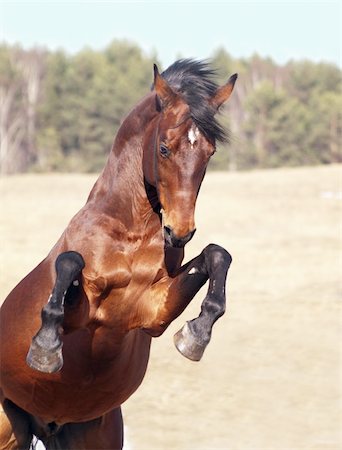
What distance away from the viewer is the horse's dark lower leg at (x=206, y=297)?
3926 mm

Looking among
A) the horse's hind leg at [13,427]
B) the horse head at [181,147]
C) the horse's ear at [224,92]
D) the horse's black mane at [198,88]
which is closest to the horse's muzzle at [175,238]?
the horse head at [181,147]

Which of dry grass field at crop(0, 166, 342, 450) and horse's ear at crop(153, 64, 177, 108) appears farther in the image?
dry grass field at crop(0, 166, 342, 450)

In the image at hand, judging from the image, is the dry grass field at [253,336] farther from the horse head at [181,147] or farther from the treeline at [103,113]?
the treeline at [103,113]

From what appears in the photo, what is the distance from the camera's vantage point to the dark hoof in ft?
12.4

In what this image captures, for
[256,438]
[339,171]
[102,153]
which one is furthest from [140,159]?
[102,153]

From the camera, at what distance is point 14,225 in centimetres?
1925

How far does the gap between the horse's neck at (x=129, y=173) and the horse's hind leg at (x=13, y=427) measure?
1.19 m

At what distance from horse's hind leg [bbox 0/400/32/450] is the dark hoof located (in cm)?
78

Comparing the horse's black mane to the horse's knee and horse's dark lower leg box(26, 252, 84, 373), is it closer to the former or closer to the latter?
the horse's knee

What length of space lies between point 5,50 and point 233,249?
131 ft

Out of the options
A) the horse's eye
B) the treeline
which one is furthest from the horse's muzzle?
the treeline

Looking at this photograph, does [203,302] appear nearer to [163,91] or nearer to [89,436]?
[163,91]

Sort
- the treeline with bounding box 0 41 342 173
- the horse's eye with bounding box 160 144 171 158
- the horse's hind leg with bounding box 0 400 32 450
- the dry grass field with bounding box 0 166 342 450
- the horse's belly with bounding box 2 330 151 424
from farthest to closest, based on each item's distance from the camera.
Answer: the treeline with bounding box 0 41 342 173 → the dry grass field with bounding box 0 166 342 450 → the horse's hind leg with bounding box 0 400 32 450 → the horse's belly with bounding box 2 330 151 424 → the horse's eye with bounding box 160 144 171 158

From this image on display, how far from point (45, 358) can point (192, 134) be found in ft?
3.78
